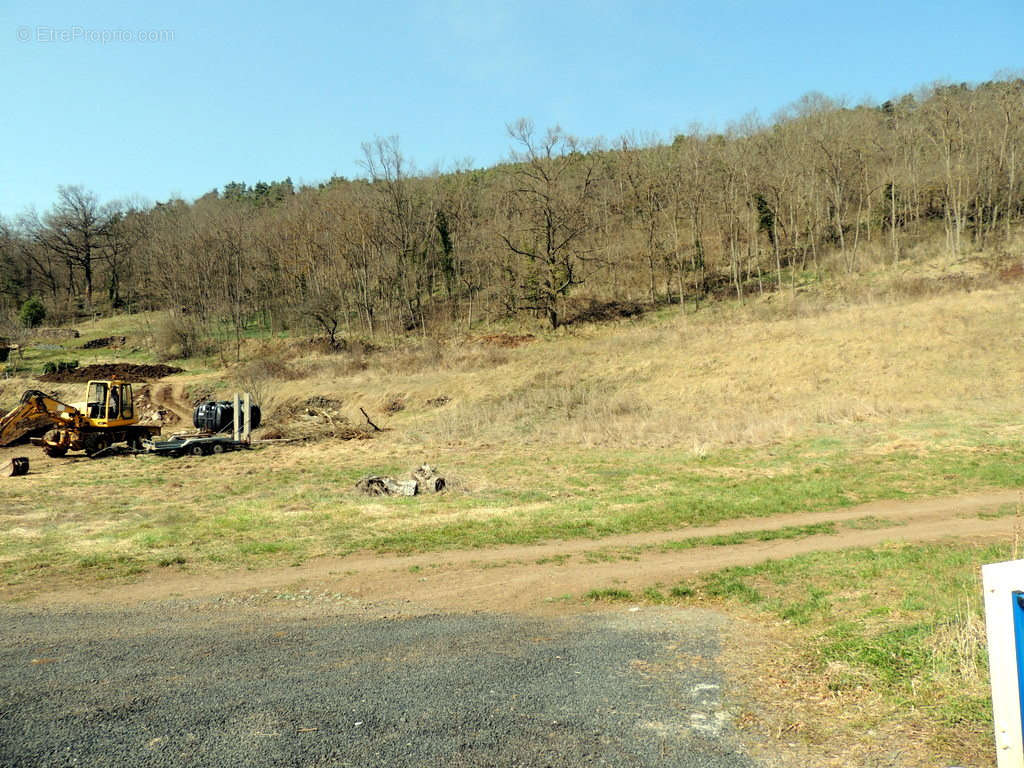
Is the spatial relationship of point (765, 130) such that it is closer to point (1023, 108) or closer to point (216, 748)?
point (1023, 108)

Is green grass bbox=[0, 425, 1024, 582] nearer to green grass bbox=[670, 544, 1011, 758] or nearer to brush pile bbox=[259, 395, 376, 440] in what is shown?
green grass bbox=[670, 544, 1011, 758]

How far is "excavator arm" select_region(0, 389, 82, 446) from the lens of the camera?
96.6 ft

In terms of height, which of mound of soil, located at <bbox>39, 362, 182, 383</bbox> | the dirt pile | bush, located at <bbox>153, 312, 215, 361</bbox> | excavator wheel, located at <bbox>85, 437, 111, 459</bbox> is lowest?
excavator wheel, located at <bbox>85, 437, 111, 459</bbox>

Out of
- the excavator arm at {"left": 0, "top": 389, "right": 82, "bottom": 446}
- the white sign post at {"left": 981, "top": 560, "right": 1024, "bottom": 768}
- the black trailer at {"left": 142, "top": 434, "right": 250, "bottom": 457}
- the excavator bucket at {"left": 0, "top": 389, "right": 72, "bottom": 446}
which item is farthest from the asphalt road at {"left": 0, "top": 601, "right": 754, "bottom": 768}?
the excavator bucket at {"left": 0, "top": 389, "right": 72, "bottom": 446}

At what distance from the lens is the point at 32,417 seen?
29.6 metres

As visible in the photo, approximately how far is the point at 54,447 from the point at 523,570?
25.1 meters

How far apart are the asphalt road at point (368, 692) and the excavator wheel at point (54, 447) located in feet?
76.8

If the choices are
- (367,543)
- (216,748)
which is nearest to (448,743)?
(216,748)

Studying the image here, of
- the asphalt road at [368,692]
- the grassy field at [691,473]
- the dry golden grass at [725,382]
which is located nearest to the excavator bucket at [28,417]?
the grassy field at [691,473]

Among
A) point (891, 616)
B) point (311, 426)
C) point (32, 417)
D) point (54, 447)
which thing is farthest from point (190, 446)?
point (891, 616)

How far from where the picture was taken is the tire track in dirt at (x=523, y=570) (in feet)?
36.4

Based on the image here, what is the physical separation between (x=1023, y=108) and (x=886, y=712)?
71680 millimetres

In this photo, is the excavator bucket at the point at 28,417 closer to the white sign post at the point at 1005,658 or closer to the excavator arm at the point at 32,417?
the excavator arm at the point at 32,417

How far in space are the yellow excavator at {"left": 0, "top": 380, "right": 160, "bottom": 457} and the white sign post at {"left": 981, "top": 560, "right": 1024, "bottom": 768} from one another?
32.1 metres
